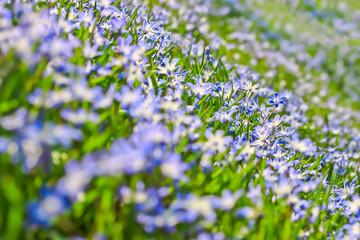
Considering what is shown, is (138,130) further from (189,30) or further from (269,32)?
(269,32)

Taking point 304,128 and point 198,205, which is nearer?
point 198,205

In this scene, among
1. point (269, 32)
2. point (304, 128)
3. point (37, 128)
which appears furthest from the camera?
point (269, 32)

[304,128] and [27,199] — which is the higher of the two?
[27,199]

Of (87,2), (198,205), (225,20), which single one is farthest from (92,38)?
(225,20)

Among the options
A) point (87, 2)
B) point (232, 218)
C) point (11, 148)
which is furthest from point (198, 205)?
point (87, 2)

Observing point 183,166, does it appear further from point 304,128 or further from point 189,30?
point 189,30

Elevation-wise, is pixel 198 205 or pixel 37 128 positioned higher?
pixel 37 128

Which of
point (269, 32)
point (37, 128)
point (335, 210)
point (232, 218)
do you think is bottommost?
point (269, 32)

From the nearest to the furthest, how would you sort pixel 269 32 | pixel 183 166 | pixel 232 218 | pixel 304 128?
pixel 183 166, pixel 232 218, pixel 304 128, pixel 269 32

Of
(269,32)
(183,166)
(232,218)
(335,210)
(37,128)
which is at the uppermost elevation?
(37,128)
